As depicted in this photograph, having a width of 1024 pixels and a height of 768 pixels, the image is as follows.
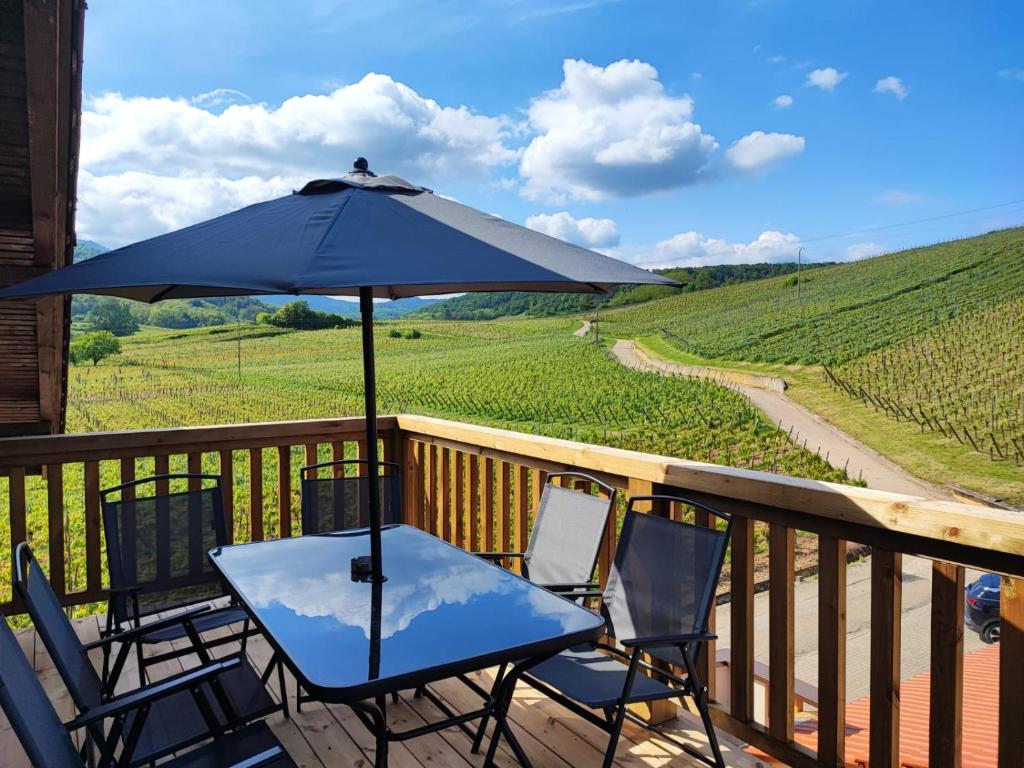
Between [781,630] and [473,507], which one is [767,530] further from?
[473,507]

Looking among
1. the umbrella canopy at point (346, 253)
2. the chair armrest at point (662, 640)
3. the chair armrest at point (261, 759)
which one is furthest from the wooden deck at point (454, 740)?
the umbrella canopy at point (346, 253)

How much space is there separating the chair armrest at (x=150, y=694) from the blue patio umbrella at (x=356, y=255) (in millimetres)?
683

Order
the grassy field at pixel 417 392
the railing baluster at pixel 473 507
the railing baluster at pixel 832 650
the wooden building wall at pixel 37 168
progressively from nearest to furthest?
the railing baluster at pixel 832 650, the wooden building wall at pixel 37 168, the railing baluster at pixel 473 507, the grassy field at pixel 417 392

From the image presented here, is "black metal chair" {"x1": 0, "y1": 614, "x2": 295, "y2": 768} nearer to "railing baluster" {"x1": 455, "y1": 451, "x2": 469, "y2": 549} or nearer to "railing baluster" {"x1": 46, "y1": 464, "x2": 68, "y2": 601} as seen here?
"railing baluster" {"x1": 46, "y1": 464, "x2": 68, "y2": 601}

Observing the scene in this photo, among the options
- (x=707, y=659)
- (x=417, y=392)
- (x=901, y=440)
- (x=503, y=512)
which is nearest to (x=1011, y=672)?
(x=707, y=659)

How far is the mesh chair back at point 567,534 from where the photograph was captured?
2.80 m

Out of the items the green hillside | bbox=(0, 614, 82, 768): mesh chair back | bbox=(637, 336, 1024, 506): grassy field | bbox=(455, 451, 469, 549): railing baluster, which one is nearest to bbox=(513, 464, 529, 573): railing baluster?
bbox=(455, 451, 469, 549): railing baluster

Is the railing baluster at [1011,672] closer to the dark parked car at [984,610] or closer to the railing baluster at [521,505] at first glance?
the railing baluster at [521,505]

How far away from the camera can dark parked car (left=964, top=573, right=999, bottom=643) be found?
407 cm

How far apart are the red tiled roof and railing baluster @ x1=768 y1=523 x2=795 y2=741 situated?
413mm

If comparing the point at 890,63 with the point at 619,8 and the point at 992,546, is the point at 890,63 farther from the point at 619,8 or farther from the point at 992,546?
the point at 992,546

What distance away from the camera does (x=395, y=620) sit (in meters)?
2.06

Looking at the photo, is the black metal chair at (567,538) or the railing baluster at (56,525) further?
the railing baluster at (56,525)

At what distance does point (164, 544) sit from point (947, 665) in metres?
2.95
